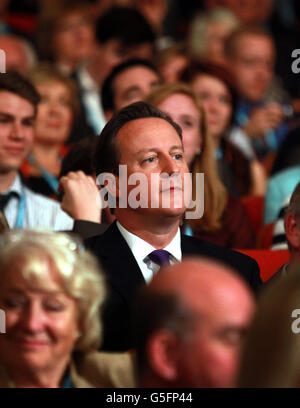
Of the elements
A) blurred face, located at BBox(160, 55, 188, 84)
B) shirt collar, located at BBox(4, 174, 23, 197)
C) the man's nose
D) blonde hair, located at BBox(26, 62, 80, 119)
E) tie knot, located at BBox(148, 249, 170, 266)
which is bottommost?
tie knot, located at BBox(148, 249, 170, 266)

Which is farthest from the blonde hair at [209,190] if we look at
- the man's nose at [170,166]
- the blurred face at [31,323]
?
the blurred face at [31,323]

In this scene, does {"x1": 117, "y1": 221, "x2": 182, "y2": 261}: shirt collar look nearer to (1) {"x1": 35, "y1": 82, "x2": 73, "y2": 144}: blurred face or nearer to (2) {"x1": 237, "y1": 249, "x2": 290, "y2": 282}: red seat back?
(2) {"x1": 237, "y1": 249, "x2": 290, "y2": 282}: red seat back

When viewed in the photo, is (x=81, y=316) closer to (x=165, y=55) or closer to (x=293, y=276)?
(x=293, y=276)

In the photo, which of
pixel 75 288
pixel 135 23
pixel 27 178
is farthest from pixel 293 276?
pixel 135 23

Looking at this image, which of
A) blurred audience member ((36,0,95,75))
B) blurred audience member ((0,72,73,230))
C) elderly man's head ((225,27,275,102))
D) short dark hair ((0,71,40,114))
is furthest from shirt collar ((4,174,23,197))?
elderly man's head ((225,27,275,102))

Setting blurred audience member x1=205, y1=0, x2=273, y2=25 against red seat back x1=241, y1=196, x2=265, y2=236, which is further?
blurred audience member x1=205, y1=0, x2=273, y2=25

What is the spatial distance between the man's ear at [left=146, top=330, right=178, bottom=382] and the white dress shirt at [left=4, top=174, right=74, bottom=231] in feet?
6.80

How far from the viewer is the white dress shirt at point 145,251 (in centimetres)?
284

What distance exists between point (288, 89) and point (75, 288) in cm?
453

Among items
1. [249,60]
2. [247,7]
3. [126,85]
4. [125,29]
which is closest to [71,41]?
[125,29]

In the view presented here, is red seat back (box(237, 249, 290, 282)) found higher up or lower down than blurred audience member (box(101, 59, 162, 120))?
lower down

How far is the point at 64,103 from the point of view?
514 cm

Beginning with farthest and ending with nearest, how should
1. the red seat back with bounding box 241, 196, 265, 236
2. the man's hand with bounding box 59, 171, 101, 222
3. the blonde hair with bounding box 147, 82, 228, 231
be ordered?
→ the red seat back with bounding box 241, 196, 265, 236 < the blonde hair with bounding box 147, 82, 228, 231 < the man's hand with bounding box 59, 171, 101, 222

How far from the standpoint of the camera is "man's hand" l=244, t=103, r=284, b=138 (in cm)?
588
